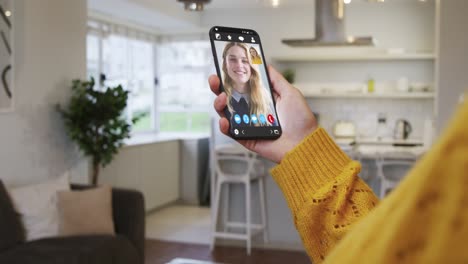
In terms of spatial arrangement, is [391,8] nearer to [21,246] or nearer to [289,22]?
[289,22]

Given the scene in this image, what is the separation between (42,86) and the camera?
14.5ft

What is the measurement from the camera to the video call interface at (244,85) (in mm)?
1003

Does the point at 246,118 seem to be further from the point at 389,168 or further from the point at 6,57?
the point at 389,168

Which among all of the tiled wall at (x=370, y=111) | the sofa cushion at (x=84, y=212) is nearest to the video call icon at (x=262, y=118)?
the sofa cushion at (x=84, y=212)

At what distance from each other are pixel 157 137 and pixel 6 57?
146 inches

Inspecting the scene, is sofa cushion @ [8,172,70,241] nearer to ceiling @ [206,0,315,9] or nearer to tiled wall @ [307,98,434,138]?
ceiling @ [206,0,315,9]

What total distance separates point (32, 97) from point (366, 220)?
4383 mm

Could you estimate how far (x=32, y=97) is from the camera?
4293mm

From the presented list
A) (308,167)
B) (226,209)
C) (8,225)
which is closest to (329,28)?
(226,209)

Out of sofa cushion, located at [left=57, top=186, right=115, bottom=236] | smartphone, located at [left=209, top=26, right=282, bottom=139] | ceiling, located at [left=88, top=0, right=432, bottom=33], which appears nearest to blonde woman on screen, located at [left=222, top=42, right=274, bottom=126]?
smartphone, located at [left=209, top=26, right=282, bottom=139]

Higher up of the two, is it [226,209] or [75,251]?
[75,251]

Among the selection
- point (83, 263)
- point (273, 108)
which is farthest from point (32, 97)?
point (273, 108)

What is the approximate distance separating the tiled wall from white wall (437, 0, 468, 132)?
2316 millimetres

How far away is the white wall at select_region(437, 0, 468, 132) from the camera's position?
487 centimetres
